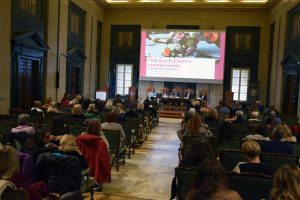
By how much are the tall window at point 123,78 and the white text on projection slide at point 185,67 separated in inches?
82.7

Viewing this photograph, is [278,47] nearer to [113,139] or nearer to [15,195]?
[113,139]

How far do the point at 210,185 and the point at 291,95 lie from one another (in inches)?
507

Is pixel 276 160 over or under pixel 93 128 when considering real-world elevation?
under

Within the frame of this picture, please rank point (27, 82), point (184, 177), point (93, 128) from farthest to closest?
point (27, 82) → point (93, 128) → point (184, 177)

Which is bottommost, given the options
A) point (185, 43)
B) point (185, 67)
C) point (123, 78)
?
point (123, 78)

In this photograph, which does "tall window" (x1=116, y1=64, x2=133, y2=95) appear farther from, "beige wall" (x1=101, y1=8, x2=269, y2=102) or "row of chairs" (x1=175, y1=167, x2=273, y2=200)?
"row of chairs" (x1=175, y1=167, x2=273, y2=200)

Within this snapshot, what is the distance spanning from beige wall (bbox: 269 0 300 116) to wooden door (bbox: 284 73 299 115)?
1.68 ft

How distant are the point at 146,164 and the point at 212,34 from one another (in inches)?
495

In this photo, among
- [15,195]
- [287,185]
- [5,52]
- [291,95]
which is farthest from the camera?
[291,95]

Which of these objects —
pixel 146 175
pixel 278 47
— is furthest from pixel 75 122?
pixel 278 47

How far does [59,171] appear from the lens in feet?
11.3

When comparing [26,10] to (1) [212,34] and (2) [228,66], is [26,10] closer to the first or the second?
(1) [212,34]

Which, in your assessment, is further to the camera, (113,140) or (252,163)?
(113,140)

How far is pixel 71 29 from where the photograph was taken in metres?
14.9
